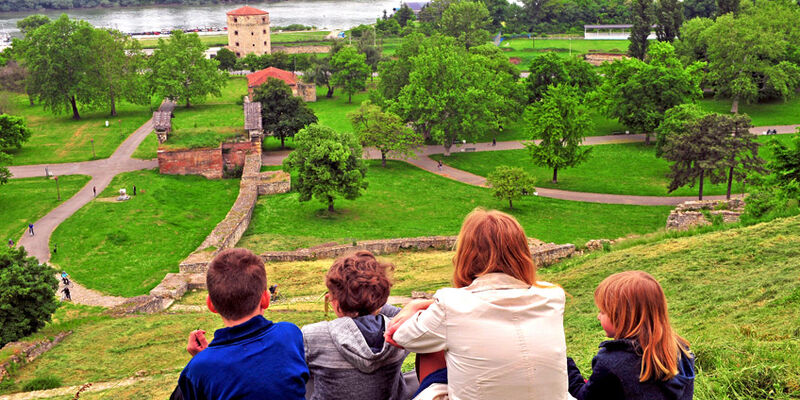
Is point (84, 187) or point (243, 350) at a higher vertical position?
point (243, 350)

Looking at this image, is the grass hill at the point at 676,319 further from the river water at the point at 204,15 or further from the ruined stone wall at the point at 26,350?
the river water at the point at 204,15

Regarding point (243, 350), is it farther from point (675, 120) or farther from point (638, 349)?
point (675, 120)

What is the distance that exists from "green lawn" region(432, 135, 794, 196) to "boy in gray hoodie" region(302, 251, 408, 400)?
1357 inches

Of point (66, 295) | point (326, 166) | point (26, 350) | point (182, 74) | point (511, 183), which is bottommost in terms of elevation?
point (66, 295)

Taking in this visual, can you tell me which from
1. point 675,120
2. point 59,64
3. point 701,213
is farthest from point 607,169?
point 59,64

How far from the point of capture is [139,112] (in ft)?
192

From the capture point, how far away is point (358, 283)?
4.77 m

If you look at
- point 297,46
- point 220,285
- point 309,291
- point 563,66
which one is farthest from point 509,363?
point 297,46

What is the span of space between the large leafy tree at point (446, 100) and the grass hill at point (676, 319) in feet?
72.9

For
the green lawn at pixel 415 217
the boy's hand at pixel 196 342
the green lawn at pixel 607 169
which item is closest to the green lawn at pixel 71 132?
the green lawn at pixel 415 217

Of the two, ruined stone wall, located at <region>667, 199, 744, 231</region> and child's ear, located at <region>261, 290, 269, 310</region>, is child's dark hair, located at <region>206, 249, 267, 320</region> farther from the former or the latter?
ruined stone wall, located at <region>667, 199, 744, 231</region>

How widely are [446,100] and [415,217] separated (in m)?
13.1

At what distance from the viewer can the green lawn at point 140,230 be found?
26.7 metres

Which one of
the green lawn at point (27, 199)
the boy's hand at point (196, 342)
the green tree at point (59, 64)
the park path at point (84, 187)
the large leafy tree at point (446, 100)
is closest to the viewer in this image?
the boy's hand at point (196, 342)
